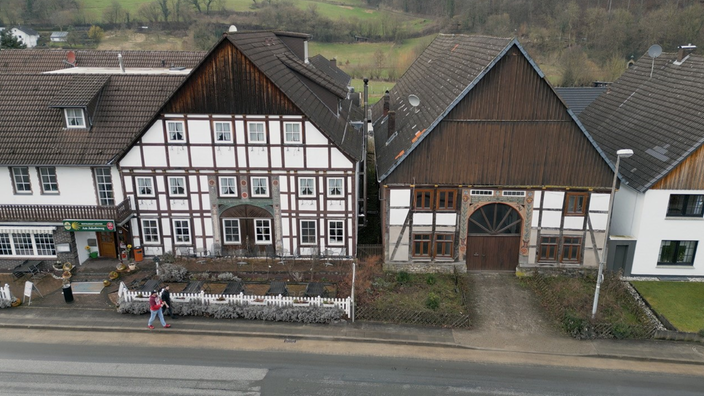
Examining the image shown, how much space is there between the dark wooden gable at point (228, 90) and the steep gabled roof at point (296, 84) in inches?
15.7

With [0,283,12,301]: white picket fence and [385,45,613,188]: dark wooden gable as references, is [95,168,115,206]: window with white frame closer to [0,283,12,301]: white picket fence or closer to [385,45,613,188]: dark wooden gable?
[0,283,12,301]: white picket fence

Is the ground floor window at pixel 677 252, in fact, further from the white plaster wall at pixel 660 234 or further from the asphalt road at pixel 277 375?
the asphalt road at pixel 277 375

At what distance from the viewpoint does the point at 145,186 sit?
2441 cm

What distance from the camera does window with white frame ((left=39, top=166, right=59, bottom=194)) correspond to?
24.3 m

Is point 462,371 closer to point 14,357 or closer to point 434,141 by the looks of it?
point 434,141

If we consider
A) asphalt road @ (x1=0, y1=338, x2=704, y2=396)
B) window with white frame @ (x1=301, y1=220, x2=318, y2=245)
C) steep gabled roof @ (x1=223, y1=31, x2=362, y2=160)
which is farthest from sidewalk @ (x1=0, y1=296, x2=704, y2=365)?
steep gabled roof @ (x1=223, y1=31, x2=362, y2=160)

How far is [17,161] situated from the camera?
78.1ft

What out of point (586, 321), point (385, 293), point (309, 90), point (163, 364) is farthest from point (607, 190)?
point (163, 364)

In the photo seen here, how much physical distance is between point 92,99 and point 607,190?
1012 inches

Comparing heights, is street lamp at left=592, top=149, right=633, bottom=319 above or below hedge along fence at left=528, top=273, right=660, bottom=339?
above

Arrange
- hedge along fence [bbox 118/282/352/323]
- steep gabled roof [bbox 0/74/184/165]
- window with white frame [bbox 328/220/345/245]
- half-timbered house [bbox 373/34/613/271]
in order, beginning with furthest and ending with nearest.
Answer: window with white frame [bbox 328/220/345/245]
steep gabled roof [bbox 0/74/184/165]
half-timbered house [bbox 373/34/613/271]
hedge along fence [bbox 118/282/352/323]

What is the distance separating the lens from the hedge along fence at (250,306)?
20.0 meters

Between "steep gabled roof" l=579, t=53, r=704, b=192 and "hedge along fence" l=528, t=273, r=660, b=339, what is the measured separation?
564 centimetres

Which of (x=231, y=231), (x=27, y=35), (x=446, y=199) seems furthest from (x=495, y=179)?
(x=27, y=35)
